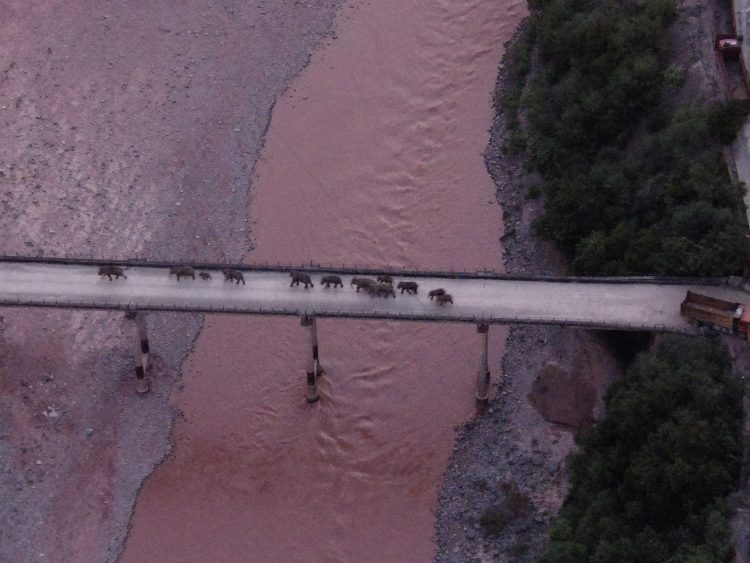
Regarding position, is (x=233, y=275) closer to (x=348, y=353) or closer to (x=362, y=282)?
(x=362, y=282)

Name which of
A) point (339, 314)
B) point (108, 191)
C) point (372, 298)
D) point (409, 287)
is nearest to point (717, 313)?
point (409, 287)

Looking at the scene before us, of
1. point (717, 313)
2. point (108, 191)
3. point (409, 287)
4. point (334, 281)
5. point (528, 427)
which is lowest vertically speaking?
point (528, 427)

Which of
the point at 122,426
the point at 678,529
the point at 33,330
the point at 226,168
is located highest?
the point at 226,168

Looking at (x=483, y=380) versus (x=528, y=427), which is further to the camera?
(x=483, y=380)

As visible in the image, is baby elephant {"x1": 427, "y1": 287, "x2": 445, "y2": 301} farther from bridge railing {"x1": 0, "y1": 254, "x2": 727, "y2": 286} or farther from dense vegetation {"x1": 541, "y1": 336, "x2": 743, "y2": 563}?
dense vegetation {"x1": 541, "y1": 336, "x2": 743, "y2": 563}

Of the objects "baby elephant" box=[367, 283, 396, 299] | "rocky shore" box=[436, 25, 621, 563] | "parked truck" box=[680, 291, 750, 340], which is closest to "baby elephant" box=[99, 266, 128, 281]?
"baby elephant" box=[367, 283, 396, 299]

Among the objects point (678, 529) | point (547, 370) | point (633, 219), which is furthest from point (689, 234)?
point (678, 529)

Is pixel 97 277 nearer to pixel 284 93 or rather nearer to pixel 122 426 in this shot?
pixel 122 426
